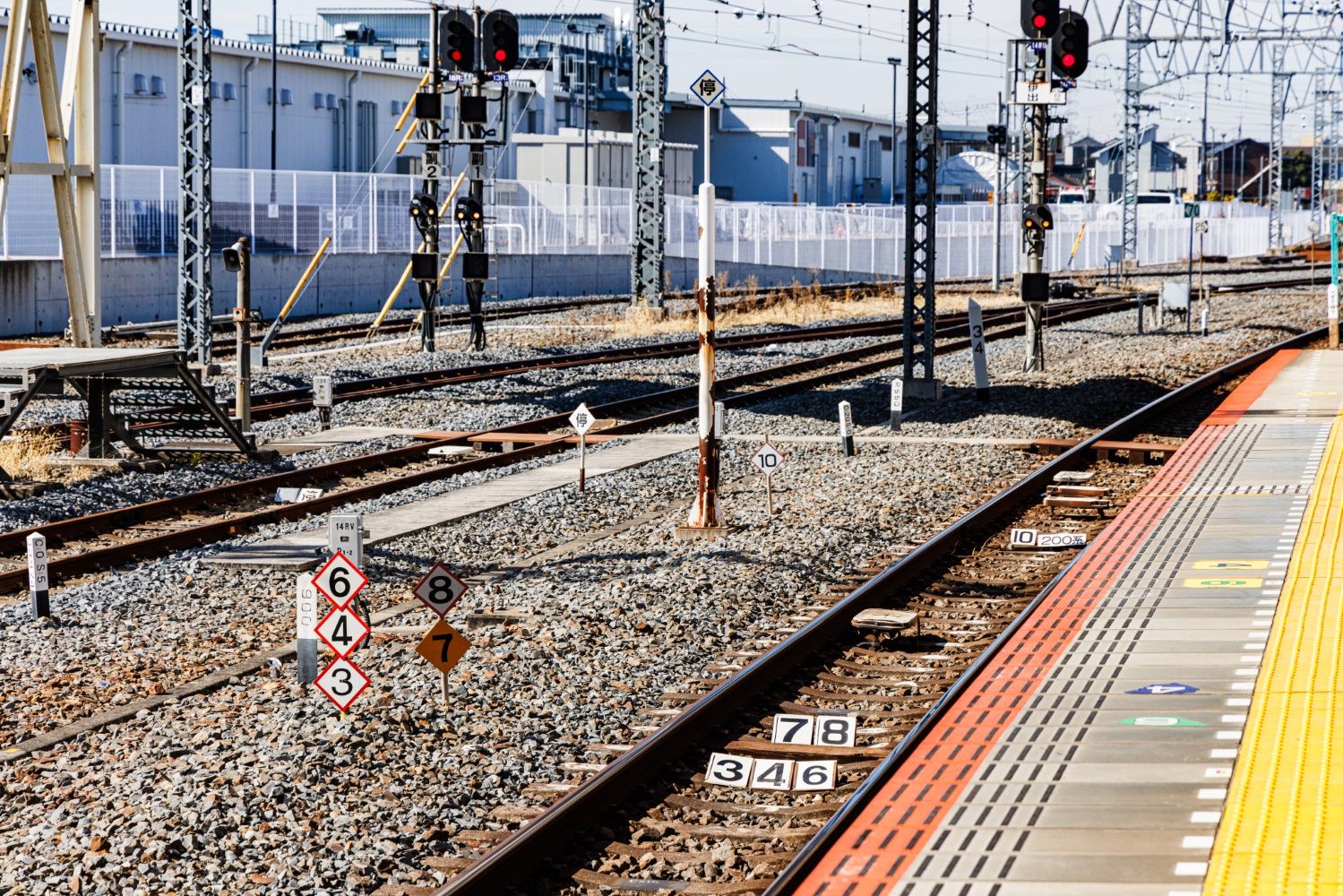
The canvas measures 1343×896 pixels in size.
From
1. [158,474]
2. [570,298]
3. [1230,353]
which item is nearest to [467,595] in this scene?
[158,474]

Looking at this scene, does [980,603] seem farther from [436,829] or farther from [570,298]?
[570,298]

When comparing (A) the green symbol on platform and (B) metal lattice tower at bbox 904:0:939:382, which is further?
(B) metal lattice tower at bbox 904:0:939:382

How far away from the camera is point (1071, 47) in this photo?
25969 millimetres

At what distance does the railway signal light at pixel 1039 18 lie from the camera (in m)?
25.8

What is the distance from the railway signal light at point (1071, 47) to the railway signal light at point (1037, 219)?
3.55m

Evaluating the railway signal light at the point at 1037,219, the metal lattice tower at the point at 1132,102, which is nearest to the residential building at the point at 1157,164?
the metal lattice tower at the point at 1132,102

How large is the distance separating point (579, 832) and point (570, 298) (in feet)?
154

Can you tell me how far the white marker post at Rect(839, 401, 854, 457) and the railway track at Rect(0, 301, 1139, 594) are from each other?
139 inches

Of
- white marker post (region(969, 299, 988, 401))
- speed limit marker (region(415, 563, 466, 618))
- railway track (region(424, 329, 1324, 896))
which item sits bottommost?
railway track (region(424, 329, 1324, 896))

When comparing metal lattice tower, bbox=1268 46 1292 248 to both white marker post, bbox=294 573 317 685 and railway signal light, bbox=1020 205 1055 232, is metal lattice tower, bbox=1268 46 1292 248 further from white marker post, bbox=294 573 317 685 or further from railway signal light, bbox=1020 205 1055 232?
white marker post, bbox=294 573 317 685

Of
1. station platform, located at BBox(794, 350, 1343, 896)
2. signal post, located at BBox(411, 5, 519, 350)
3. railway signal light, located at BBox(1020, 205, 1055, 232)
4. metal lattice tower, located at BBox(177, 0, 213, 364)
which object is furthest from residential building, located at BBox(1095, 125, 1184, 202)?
station platform, located at BBox(794, 350, 1343, 896)

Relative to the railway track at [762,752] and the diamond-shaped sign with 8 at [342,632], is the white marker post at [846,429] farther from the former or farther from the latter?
the diamond-shaped sign with 8 at [342,632]

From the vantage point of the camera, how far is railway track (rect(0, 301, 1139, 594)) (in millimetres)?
15273

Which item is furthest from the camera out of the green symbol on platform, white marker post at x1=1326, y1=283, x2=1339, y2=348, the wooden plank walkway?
white marker post at x1=1326, y1=283, x2=1339, y2=348
